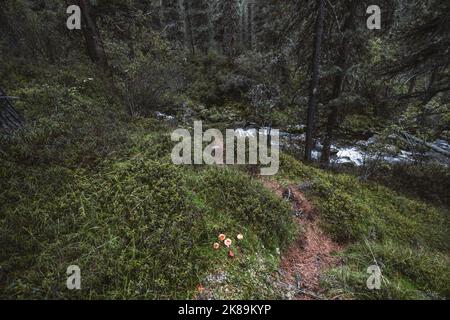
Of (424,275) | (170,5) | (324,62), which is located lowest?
(424,275)

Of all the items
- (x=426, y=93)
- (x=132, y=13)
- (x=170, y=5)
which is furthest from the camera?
(x=170, y=5)

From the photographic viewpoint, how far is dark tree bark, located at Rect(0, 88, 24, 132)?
16.8ft

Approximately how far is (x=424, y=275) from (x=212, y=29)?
29072mm

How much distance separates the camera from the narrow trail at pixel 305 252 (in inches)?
162

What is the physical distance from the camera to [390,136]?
28.7ft

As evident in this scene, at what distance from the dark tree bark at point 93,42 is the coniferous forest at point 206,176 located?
50mm

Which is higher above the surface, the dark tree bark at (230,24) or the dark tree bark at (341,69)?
the dark tree bark at (230,24)

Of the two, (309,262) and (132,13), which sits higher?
(132,13)

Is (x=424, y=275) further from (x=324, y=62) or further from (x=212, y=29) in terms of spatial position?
(x=212, y=29)

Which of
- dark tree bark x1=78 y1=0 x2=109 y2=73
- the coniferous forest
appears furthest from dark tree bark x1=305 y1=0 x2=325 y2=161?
dark tree bark x1=78 y1=0 x2=109 y2=73

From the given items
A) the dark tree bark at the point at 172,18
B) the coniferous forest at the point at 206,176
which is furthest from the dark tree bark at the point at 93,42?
the dark tree bark at the point at 172,18

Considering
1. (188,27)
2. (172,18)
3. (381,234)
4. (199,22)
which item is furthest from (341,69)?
(172,18)

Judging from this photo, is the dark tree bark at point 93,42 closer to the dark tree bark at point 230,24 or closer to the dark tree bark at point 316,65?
the dark tree bark at point 316,65
